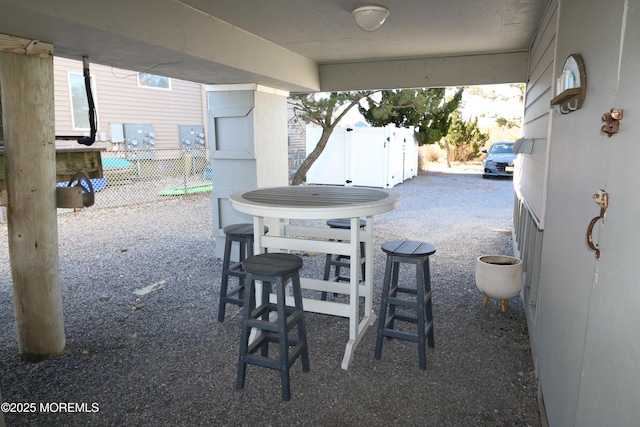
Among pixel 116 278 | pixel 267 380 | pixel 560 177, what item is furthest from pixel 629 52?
pixel 116 278

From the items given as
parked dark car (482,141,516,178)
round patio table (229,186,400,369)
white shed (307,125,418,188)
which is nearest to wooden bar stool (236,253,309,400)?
round patio table (229,186,400,369)

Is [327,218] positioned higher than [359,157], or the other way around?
[359,157]

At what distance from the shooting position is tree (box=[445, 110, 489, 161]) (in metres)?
16.8

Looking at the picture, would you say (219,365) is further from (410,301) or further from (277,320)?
(410,301)

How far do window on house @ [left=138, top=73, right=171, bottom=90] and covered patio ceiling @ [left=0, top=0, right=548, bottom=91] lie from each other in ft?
25.3

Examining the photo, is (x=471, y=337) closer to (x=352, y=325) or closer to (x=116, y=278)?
(x=352, y=325)

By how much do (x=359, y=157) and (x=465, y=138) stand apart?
Result: 304 inches

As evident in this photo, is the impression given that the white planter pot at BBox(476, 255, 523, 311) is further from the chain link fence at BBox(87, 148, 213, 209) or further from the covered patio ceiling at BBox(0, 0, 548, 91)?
the chain link fence at BBox(87, 148, 213, 209)

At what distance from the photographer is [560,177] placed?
2.16 meters

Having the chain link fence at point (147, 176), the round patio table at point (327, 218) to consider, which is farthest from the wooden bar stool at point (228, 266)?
the chain link fence at point (147, 176)

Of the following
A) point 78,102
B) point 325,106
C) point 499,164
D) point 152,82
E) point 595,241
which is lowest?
point 499,164

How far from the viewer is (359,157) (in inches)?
444

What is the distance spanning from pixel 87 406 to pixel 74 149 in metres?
1.75

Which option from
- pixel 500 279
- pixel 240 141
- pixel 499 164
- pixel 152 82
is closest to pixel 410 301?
pixel 500 279
